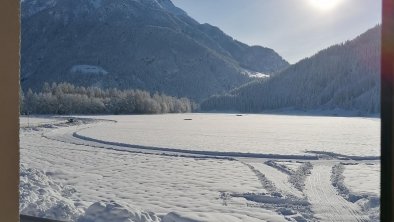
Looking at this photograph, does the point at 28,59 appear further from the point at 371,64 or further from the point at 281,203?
the point at 281,203

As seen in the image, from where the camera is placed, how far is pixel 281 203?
579 centimetres

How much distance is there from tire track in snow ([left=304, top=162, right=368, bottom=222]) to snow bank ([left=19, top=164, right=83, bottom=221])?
9.67 feet

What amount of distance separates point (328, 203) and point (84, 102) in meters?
56.5

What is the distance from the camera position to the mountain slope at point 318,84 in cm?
8800

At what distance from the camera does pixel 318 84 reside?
98812 millimetres

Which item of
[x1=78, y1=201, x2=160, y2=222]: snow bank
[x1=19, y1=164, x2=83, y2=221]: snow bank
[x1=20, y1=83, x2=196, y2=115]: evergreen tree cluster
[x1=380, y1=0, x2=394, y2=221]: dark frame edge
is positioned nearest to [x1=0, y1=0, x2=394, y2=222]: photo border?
[x1=380, y1=0, x2=394, y2=221]: dark frame edge

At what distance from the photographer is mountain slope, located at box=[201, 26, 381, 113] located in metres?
88.0

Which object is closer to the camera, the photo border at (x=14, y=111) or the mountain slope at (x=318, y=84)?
the photo border at (x=14, y=111)

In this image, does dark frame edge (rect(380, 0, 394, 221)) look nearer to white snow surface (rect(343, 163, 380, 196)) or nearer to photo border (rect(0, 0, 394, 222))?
photo border (rect(0, 0, 394, 222))

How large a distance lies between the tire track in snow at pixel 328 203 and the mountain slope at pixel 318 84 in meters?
77.0

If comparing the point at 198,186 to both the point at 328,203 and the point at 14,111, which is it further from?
the point at 14,111

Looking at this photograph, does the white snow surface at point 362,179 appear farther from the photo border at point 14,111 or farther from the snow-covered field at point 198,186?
the photo border at point 14,111

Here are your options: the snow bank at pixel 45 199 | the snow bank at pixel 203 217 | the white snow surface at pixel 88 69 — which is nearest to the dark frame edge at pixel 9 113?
the snow bank at pixel 45 199

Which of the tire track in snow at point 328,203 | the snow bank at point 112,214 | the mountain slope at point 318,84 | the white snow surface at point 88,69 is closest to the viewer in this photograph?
the snow bank at point 112,214
